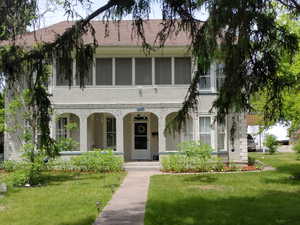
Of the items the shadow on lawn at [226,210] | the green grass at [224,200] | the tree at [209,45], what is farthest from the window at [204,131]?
the tree at [209,45]

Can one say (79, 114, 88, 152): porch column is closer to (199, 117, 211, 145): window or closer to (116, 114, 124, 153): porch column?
(116, 114, 124, 153): porch column

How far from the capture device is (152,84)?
813 inches

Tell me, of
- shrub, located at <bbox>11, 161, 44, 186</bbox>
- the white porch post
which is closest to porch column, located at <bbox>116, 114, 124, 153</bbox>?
the white porch post

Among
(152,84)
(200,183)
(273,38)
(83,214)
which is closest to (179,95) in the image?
(152,84)

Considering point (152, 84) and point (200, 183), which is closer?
point (200, 183)

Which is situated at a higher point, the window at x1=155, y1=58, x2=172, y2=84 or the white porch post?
the window at x1=155, y1=58, x2=172, y2=84

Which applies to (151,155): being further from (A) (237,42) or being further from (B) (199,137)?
(A) (237,42)

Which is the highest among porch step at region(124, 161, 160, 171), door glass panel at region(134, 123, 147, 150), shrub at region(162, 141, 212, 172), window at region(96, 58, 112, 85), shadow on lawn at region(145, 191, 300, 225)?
window at region(96, 58, 112, 85)

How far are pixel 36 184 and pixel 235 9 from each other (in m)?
12.5

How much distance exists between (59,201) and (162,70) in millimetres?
10729

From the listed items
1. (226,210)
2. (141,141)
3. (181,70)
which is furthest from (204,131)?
(226,210)

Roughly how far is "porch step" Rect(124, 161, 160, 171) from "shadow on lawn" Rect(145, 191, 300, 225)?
8.12 meters

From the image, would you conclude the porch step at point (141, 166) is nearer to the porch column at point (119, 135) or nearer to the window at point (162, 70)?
the porch column at point (119, 135)

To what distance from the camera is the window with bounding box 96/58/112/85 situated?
2059 cm
